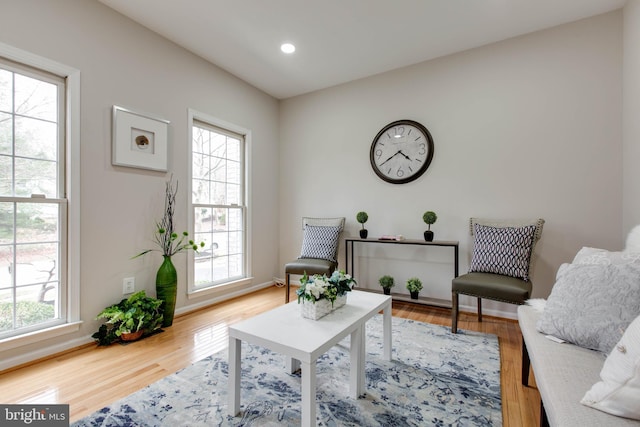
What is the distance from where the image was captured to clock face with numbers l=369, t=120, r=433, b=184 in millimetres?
3299

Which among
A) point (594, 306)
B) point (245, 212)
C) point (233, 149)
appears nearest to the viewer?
point (594, 306)

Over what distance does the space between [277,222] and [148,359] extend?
2.51m

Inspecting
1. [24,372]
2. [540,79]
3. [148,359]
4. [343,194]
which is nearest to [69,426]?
[148,359]

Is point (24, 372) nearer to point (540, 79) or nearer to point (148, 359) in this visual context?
point (148, 359)

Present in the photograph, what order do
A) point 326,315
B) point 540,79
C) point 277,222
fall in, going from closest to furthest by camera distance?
point 326,315, point 540,79, point 277,222

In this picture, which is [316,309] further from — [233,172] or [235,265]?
[233,172]

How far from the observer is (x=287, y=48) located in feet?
9.91

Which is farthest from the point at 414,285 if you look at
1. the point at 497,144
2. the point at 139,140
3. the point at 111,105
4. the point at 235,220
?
the point at 111,105

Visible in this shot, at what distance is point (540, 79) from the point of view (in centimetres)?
277

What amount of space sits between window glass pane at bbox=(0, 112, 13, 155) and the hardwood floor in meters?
1.43

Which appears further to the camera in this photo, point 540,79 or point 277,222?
point 277,222

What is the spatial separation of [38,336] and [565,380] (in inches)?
117

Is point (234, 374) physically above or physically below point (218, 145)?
below

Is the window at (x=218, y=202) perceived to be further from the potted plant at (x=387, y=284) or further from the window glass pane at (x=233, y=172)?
the potted plant at (x=387, y=284)
